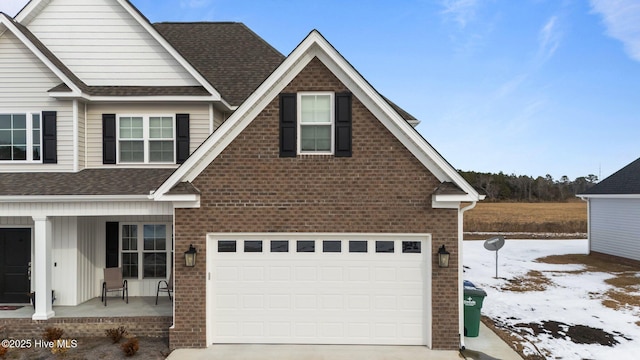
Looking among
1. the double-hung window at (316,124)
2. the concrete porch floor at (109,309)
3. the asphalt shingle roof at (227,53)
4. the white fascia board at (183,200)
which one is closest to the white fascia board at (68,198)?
the white fascia board at (183,200)

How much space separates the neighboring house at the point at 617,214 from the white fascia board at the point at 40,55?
24.3 meters

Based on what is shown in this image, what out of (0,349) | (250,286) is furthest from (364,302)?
(0,349)

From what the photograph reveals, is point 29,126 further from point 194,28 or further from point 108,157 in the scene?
point 194,28

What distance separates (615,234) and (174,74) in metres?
23.6

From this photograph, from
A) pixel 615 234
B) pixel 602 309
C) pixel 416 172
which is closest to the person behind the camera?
pixel 416 172

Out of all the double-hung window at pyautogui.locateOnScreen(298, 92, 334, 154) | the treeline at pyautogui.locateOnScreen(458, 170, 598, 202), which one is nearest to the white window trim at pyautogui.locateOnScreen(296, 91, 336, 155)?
the double-hung window at pyautogui.locateOnScreen(298, 92, 334, 154)

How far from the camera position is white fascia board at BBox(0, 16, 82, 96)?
10.6 m

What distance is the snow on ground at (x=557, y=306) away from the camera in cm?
941

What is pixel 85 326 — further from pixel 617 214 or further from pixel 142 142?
pixel 617 214

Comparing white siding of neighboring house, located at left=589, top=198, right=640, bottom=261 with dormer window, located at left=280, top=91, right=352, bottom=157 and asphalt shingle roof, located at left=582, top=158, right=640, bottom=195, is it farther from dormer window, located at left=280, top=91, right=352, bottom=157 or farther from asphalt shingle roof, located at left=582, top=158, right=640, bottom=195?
dormer window, located at left=280, top=91, right=352, bottom=157

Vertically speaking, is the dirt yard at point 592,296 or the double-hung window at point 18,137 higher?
the double-hung window at point 18,137

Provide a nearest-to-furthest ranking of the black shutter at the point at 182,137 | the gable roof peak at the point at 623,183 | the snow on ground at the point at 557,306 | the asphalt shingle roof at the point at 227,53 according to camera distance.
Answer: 1. the snow on ground at the point at 557,306
2. the black shutter at the point at 182,137
3. the asphalt shingle roof at the point at 227,53
4. the gable roof peak at the point at 623,183

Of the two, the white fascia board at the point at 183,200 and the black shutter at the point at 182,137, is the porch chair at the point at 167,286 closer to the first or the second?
the white fascia board at the point at 183,200

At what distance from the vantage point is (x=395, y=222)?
9.11 metres
